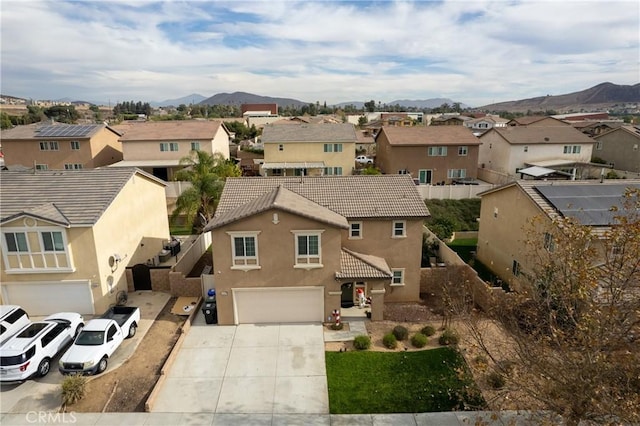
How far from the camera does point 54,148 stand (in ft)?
153

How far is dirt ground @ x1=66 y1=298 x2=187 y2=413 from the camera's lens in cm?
1480

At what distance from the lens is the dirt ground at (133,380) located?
14.8m

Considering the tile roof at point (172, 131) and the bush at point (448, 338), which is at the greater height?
the tile roof at point (172, 131)

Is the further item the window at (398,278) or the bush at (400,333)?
the window at (398,278)

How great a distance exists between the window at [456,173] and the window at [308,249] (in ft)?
106

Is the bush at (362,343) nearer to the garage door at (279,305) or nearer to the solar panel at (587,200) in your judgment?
the garage door at (279,305)

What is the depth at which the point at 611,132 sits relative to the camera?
170ft

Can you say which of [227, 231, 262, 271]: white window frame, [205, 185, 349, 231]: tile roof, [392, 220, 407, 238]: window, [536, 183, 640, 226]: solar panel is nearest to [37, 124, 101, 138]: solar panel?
[205, 185, 349, 231]: tile roof

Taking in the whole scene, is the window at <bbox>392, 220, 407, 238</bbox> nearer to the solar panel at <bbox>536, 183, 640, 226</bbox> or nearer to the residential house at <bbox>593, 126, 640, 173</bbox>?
the solar panel at <bbox>536, 183, 640, 226</bbox>

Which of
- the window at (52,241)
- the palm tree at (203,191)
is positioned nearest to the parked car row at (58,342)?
the window at (52,241)

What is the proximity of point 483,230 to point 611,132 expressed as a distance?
37.1 meters

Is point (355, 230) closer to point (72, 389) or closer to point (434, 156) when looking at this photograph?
point (72, 389)
